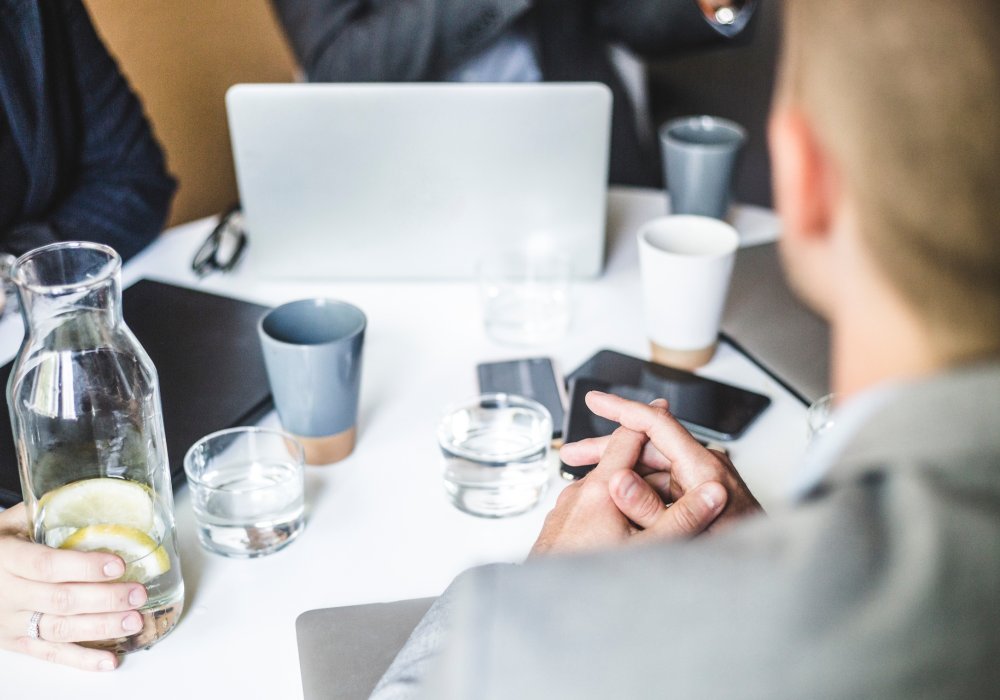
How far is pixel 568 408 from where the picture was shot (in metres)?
0.87

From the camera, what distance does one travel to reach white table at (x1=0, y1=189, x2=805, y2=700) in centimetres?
64

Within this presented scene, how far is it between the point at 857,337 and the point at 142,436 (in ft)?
1.63

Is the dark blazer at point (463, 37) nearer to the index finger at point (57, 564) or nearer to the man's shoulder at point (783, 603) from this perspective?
the index finger at point (57, 564)

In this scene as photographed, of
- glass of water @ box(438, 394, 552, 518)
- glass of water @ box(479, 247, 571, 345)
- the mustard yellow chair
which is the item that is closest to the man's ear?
glass of water @ box(438, 394, 552, 518)

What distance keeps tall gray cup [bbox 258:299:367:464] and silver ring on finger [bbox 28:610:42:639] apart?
258mm

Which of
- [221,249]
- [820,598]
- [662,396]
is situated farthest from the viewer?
[221,249]

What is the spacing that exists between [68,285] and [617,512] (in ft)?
1.36

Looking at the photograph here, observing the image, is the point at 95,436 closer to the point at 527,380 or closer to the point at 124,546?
the point at 124,546

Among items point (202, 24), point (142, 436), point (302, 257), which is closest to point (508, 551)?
point (142, 436)

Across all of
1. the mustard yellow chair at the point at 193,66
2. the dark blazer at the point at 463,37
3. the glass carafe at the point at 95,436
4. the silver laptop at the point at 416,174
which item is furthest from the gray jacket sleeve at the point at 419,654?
the mustard yellow chair at the point at 193,66

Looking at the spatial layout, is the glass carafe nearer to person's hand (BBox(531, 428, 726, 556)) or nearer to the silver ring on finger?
the silver ring on finger

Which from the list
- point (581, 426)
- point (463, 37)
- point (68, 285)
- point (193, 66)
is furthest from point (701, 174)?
point (193, 66)

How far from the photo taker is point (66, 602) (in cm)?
63

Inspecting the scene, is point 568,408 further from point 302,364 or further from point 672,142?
point 672,142
